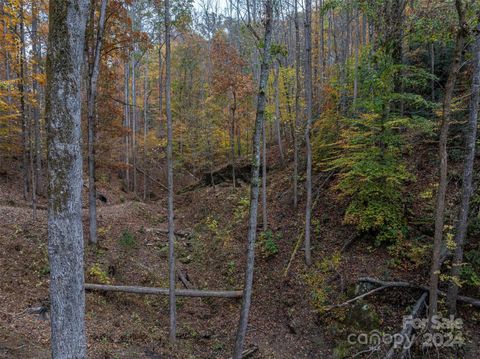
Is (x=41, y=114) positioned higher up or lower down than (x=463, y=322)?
higher up

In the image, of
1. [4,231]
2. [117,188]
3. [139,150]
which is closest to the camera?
[4,231]

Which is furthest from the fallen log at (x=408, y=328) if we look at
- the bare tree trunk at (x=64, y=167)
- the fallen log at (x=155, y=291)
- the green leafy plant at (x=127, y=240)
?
the green leafy plant at (x=127, y=240)

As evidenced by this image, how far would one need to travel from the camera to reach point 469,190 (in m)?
6.49

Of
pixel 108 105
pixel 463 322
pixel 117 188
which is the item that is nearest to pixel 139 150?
pixel 117 188

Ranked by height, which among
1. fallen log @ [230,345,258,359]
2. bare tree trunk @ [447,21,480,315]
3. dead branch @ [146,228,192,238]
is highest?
bare tree trunk @ [447,21,480,315]

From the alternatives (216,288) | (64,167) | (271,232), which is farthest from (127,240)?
(64,167)

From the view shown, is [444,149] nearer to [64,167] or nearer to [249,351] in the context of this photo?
[249,351]

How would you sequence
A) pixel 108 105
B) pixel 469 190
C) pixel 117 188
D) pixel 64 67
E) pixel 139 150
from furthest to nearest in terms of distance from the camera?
pixel 139 150
pixel 117 188
pixel 108 105
pixel 469 190
pixel 64 67

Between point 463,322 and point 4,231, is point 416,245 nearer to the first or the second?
point 463,322

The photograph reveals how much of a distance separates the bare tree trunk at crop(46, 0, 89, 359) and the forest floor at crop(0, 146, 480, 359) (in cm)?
324

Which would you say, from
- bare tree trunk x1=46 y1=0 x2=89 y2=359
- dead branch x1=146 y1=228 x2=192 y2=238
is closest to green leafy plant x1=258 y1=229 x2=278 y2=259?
dead branch x1=146 y1=228 x2=192 y2=238

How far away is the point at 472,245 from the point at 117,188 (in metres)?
20.2

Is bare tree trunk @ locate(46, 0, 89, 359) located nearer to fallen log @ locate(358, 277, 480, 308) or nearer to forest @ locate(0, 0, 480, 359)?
forest @ locate(0, 0, 480, 359)

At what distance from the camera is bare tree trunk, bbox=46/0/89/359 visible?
3328 millimetres
